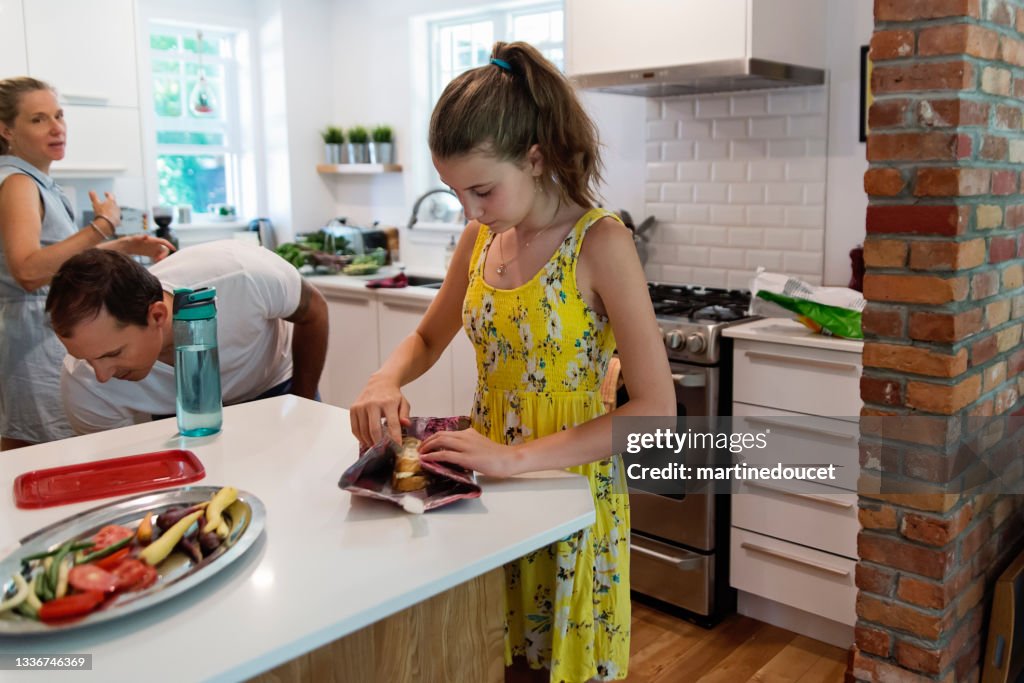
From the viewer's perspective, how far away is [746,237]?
3539 mm

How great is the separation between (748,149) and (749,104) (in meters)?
0.17

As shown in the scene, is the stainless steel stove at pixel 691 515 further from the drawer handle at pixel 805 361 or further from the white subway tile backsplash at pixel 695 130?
the white subway tile backsplash at pixel 695 130

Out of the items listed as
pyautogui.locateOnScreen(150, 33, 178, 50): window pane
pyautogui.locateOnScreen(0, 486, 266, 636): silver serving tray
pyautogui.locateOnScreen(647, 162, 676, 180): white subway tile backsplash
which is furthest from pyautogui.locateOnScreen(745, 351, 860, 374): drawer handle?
pyautogui.locateOnScreen(150, 33, 178, 50): window pane

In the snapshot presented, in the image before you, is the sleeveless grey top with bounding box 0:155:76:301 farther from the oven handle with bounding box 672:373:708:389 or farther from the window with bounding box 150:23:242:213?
the window with bounding box 150:23:242:213

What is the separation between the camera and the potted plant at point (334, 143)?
17.1 ft

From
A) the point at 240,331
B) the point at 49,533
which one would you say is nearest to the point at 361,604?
the point at 49,533

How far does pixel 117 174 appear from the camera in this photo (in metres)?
4.41

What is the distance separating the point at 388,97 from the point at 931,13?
3.69 m

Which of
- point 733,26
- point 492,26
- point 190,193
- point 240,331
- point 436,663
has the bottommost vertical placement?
point 436,663

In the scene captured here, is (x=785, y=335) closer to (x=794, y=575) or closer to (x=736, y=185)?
(x=794, y=575)

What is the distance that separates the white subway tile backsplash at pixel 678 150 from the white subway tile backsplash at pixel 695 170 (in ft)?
0.09

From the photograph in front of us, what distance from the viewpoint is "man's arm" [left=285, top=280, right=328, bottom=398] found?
252 cm

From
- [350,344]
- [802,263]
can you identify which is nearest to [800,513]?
[802,263]

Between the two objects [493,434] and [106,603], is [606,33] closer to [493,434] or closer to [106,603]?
[493,434]
